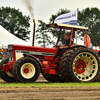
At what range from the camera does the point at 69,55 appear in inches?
386

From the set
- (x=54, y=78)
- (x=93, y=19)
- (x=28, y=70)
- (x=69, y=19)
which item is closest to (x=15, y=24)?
(x=93, y=19)

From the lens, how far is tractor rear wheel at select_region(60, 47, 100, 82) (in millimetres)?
9797

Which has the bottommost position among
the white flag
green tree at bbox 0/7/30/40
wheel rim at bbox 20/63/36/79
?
wheel rim at bbox 20/63/36/79

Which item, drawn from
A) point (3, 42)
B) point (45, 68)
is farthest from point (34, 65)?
point (3, 42)

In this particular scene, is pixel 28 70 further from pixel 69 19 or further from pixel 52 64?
pixel 69 19

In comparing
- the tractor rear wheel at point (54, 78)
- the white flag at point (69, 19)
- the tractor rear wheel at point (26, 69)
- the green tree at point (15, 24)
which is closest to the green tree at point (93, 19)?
the green tree at point (15, 24)

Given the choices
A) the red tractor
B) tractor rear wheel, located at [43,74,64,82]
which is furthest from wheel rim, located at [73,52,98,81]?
tractor rear wheel, located at [43,74,64,82]

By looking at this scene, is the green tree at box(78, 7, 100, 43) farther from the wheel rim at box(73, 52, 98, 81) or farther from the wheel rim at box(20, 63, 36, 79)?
the wheel rim at box(20, 63, 36, 79)

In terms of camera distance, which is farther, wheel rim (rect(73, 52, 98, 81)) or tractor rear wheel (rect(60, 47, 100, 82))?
wheel rim (rect(73, 52, 98, 81))

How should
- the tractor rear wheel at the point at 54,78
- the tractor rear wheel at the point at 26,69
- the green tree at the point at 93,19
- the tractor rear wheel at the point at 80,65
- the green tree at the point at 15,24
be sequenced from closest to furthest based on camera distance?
the tractor rear wheel at the point at 26,69 → the tractor rear wheel at the point at 80,65 → the tractor rear wheel at the point at 54,78 → the green tree at the point at 15,24 → the green tree at the point at 93,19

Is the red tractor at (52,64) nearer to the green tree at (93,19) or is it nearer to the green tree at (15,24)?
the green tree at (15,24)

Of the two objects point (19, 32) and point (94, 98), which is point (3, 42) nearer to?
point (94, 98)

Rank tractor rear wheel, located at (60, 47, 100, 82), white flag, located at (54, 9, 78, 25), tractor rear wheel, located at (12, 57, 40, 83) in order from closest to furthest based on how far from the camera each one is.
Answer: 1. tractor rear wheel, located at (12, 57, 40, 83)
2. tractor rear wheel, located at (60, 47, 100, 82)
3. white flag, located at (54, 9, 78, 25)

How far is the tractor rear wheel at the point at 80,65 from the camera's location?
980 cm
